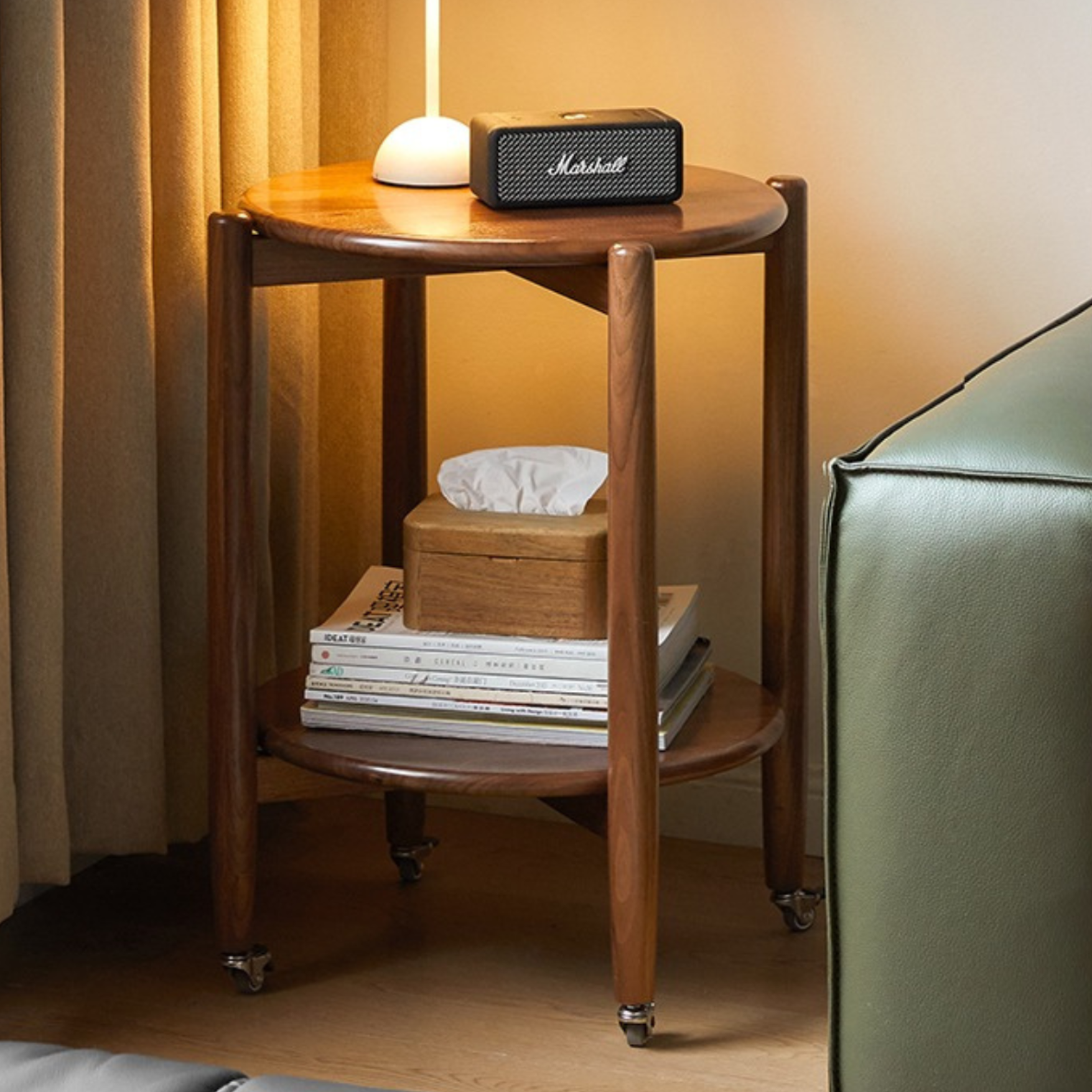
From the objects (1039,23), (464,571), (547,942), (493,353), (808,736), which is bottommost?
(547,942)

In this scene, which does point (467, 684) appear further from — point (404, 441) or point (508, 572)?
point (404, 441)

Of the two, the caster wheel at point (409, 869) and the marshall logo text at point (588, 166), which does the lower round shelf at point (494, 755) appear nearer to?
the caster wheel at point (409, 869)

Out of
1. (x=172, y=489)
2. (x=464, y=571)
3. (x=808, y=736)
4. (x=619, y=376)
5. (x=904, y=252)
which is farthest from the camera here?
(x=808, y=736)

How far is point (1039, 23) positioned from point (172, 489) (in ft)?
3.03

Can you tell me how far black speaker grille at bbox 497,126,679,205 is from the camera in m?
1.42

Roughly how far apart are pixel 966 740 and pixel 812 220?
0.97 metres

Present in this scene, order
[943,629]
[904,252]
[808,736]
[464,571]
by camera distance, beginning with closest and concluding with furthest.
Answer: [943,629] → [464,571] → [904,252] → [808,736]

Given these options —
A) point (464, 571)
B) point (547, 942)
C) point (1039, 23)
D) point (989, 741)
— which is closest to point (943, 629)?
point (989, 741)

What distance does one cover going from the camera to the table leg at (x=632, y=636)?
4.38ft

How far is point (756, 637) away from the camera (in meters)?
1.93

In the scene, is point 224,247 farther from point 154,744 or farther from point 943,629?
point 943,629

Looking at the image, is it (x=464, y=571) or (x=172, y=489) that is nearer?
(x=464, y=571)

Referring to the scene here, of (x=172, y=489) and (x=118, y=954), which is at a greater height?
(x=172, y=489)

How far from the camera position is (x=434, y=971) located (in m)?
1.64
